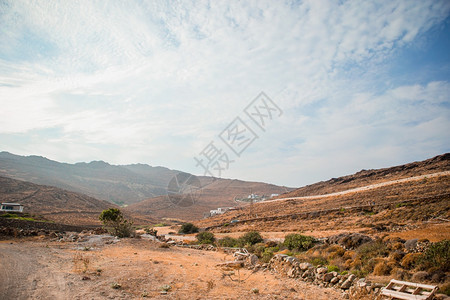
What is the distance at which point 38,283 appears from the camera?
8125 millimetres

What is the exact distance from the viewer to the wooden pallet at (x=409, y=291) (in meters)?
6.32

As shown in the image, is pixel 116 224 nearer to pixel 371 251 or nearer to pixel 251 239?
pixel 251 239

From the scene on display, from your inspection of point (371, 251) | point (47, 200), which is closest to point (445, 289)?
point (371, 251)

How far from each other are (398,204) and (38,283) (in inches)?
1232

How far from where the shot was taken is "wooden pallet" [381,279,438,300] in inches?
249

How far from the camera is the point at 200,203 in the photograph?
348 feet

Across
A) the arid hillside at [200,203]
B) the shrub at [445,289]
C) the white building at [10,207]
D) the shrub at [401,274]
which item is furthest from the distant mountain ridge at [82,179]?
the shrub at [445,289]

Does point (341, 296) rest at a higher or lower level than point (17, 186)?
lower

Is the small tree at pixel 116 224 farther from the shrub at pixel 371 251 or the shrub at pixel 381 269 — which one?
the shrub at pixel 381 269

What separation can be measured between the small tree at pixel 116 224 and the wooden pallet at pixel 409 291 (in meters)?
21.8

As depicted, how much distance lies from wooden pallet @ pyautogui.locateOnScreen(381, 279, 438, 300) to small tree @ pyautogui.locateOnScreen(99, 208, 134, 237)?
2177 centimetres

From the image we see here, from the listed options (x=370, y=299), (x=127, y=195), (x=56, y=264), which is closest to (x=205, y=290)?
(x=370, y=299)

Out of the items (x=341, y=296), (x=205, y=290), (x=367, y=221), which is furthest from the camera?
(x=367, y=221)

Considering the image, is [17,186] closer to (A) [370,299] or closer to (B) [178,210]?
(B) [178,210]
